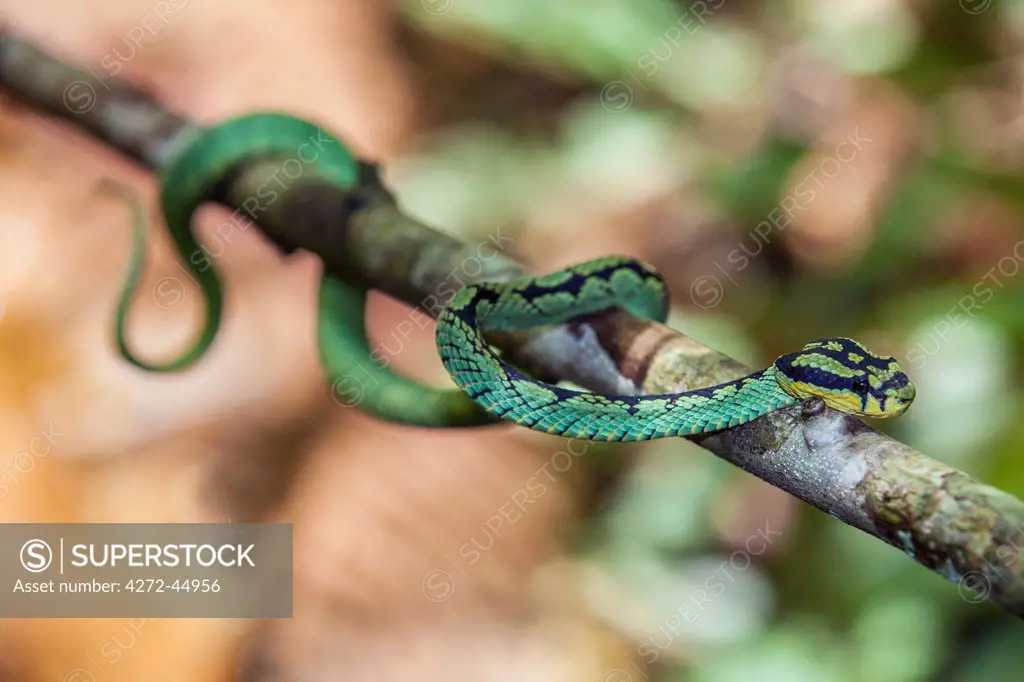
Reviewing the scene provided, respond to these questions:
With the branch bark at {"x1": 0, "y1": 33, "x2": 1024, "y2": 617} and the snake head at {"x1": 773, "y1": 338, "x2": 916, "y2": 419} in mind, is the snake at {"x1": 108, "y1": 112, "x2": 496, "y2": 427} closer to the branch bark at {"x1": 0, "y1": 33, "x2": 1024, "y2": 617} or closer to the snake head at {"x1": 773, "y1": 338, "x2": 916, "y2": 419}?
the branch bark at {"x1": 0, "y1": 33, "x2": 1024, "y2": 617}

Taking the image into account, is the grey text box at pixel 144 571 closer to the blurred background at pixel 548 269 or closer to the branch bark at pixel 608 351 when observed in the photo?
the blurred background at pixel 548 269

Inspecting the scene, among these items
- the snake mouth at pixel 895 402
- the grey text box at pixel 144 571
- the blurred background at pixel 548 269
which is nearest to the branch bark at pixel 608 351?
the snake mouth at pixel 895 402

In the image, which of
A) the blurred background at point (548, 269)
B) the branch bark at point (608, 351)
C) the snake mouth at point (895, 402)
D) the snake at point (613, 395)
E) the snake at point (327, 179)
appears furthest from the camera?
the blurred background at point (548, 269)

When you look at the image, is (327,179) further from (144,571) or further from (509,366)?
(144,571)

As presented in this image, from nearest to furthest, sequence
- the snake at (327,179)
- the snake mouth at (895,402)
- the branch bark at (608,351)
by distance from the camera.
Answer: the branch bark at (608,351)
the snake mouth at (895,402)
the snake at (327,179)

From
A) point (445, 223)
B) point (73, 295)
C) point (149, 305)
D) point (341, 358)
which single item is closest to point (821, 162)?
point (445, 223)

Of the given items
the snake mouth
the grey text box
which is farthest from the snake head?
the grey text box

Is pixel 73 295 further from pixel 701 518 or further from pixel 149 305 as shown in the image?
pixel 701 518
